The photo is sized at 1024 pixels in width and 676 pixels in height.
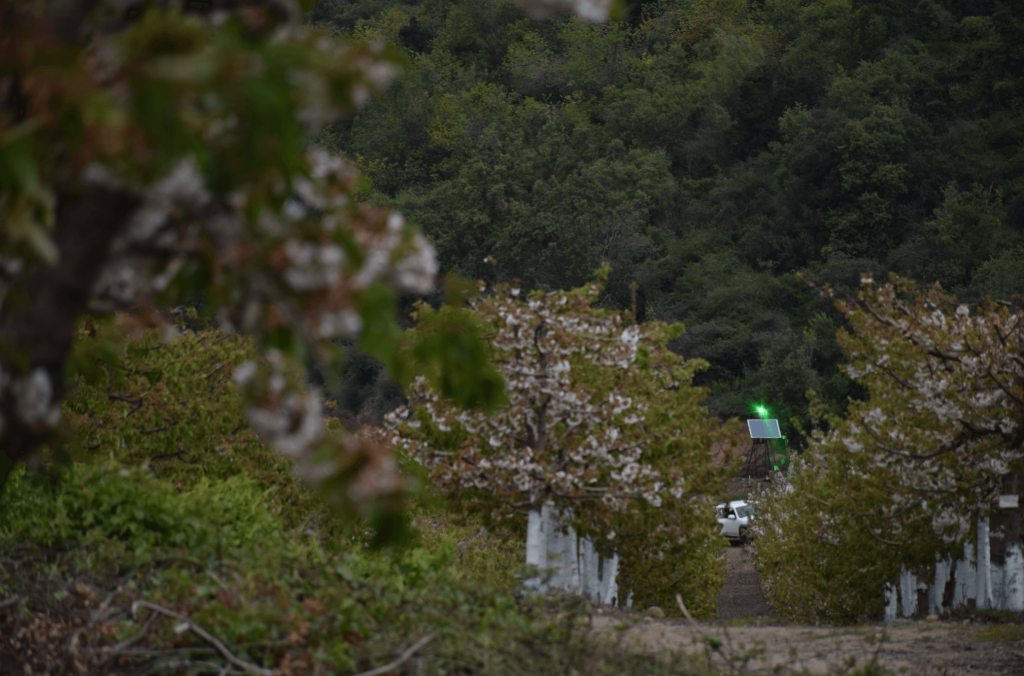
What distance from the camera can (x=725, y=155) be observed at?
215 feet

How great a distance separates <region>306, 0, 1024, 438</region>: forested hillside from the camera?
1897 inches

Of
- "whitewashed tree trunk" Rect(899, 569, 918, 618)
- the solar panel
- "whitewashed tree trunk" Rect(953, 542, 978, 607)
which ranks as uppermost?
"whitewashed tree trunk" Rect(953, 542, 978, 607)

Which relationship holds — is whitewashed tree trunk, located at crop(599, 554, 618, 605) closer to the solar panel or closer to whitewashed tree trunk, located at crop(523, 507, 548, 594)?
whitewashed tree trunk, located at crop(523, 507, 548, 594)

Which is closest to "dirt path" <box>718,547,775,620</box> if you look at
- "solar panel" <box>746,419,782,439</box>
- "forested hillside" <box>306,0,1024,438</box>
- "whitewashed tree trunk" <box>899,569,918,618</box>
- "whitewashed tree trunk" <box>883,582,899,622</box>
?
"whitewashed tree trunk" <box>883,582,899,622</box>

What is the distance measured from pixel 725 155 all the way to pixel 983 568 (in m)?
55.8

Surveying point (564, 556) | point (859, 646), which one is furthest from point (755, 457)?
point (859, 646)

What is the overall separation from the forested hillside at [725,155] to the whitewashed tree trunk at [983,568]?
87.4 feet

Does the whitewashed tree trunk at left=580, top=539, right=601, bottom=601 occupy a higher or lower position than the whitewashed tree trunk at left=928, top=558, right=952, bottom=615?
higher

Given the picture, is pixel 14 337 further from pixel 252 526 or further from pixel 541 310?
pixel 541 310

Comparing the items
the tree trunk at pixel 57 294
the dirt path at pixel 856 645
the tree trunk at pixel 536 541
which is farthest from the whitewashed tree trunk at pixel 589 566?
the tree trunk at pixel 57 294

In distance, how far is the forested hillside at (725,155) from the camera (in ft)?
158

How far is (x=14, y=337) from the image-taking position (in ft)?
7.72

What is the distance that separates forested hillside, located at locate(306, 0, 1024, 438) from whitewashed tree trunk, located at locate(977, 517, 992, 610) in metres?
26.6

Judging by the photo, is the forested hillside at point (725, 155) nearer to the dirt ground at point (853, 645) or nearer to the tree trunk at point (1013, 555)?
the tree trunk at point (1013, 555)
